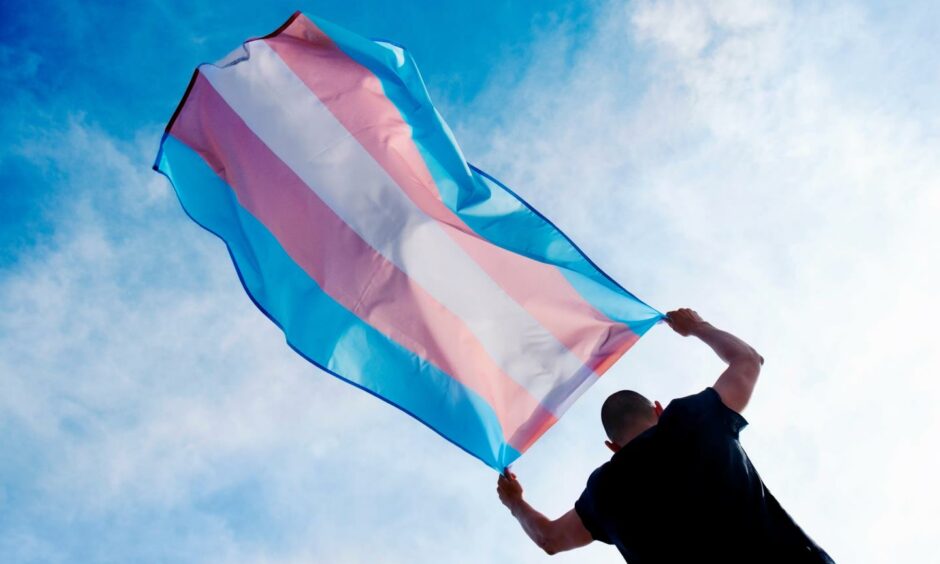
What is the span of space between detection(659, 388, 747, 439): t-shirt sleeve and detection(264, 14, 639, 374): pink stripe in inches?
71.7

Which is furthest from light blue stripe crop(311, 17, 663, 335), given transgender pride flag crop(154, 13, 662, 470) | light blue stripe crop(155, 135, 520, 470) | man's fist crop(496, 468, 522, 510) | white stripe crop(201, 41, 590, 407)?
man's fist crop(496, 468, 522, 510)

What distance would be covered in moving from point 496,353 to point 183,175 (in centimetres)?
291

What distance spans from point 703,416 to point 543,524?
145 centimetres

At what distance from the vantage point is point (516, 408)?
5.10 m

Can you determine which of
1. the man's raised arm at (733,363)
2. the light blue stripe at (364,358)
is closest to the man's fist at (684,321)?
the man's raised arm at (733,363)

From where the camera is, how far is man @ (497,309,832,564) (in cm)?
282

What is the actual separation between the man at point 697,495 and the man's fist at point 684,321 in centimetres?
65

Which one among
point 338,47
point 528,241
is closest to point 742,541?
point 528,241

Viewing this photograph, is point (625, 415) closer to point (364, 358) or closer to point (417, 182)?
point (364, 358)

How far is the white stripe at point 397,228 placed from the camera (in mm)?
5223

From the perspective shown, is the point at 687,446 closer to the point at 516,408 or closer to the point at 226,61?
the point at 516,408

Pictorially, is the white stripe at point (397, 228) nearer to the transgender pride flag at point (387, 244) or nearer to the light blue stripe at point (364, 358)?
the transgender pride flag at point (387, 244)

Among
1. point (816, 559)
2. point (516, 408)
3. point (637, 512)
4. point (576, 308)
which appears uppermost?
point (576, 308)

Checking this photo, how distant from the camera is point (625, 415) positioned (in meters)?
3.81
